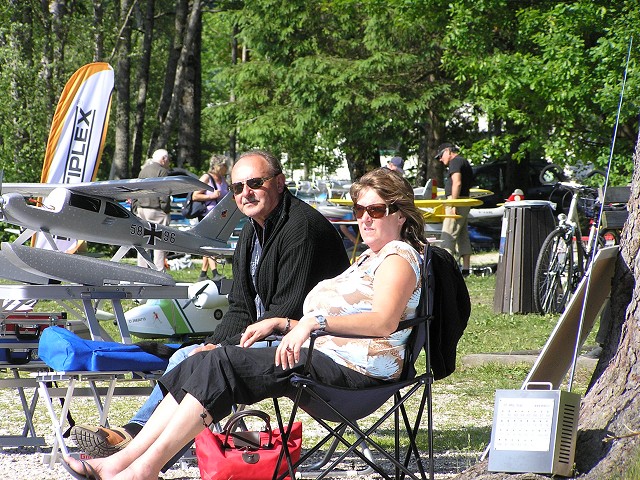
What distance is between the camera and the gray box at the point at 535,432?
3539 mm

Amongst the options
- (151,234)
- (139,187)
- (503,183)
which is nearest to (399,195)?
(139,187)

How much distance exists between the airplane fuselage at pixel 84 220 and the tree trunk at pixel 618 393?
5.74 m

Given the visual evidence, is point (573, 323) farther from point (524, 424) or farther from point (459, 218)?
point (459, 218)

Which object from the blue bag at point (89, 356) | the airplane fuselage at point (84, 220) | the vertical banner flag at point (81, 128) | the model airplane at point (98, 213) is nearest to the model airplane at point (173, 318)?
the model airplane at point (98, 213)

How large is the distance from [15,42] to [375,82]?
8815 mm

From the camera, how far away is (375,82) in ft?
84.1

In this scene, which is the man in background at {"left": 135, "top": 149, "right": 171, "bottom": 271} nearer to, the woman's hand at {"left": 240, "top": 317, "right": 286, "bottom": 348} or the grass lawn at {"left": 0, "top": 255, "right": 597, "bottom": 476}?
the grass lawn at {"left": 0, "top": 255, "right": 597, "bottom": 476}

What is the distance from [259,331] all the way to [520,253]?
681 centimetres

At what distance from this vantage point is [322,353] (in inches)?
152

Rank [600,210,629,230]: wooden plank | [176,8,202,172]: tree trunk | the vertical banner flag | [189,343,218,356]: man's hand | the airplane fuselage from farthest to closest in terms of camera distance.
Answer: [176,8,202,172]: tree trunk
the vertical banner flag
the airplane fuselage
[600,210,629,230]: wooden plank
[189,343,218,356]: man's hand

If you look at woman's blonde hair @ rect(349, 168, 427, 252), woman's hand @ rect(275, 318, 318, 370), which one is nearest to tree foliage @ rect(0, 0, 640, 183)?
woman's blonde hair @ rect(349, 168, 427, 252)

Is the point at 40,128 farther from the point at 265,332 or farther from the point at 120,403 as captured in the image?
the point at 265,332

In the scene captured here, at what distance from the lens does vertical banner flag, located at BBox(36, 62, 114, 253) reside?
39.7 feet

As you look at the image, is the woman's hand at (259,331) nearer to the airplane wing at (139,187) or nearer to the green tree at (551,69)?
the airplane wing at (139,187)
